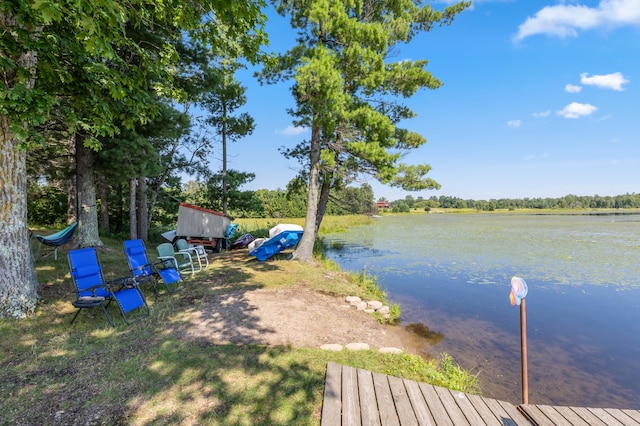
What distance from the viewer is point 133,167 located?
26.4ft

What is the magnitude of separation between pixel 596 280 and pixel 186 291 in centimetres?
1311

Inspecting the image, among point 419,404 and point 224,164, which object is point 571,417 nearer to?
point 419,404

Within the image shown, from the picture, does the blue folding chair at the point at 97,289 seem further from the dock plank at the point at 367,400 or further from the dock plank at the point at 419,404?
the dock plank at the point at 419,404

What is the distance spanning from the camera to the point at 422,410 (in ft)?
8.99

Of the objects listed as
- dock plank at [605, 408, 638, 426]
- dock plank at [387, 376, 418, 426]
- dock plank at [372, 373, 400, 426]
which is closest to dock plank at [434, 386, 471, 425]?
dock plank at [387, 376, 418, 426]

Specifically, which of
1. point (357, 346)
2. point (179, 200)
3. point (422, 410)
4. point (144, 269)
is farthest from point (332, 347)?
point (179, 200)

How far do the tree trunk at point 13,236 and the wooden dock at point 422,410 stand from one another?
5.02m

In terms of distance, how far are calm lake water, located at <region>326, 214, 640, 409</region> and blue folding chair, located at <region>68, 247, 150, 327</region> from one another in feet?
16.6

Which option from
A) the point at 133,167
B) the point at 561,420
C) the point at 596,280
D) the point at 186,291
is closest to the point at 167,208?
the point at 133,167

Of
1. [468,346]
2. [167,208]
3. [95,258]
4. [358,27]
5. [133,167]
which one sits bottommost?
[468,346]

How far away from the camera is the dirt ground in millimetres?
4398

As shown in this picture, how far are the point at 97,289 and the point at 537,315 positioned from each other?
32.4ft

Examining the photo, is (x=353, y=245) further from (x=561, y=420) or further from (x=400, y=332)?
(x=561, y=420)

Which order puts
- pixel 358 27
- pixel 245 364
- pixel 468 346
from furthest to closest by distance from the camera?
pixel 358 27, pixel 468 346, pixel 245 364
